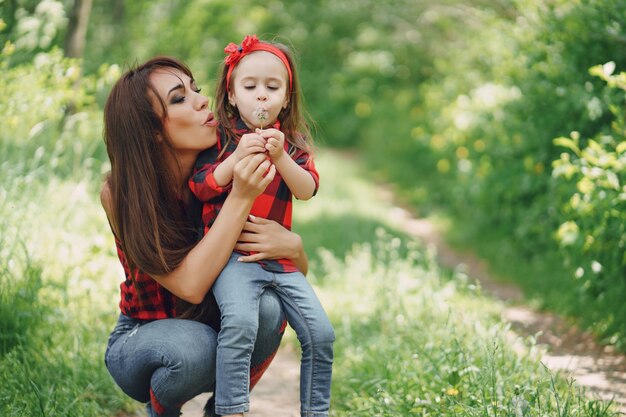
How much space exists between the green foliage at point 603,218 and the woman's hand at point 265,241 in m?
1.83

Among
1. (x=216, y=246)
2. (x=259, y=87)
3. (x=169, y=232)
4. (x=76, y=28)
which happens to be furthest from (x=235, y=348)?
(x=76, y=28)

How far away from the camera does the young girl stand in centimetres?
241

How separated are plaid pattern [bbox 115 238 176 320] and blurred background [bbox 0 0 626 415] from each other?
0.49 meters

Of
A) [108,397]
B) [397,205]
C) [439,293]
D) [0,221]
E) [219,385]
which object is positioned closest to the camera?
[219,385]

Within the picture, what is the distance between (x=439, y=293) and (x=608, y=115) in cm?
166

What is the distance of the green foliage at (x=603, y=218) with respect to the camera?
12.0 feet

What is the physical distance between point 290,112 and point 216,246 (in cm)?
68

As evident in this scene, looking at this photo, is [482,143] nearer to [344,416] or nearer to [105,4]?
[344,416]

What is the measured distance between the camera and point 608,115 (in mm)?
4738

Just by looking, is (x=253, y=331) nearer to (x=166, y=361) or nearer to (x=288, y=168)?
(x=166, y=361)

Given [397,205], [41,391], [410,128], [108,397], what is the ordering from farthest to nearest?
1. [410,128]
2. [397,205]
3. [108,397]
4. [41,391]

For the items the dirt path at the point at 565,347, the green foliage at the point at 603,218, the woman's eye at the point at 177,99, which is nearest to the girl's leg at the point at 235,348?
the woman's eye at the point at 177,99

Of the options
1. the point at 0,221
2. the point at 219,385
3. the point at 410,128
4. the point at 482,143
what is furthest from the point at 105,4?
the point at 219,385

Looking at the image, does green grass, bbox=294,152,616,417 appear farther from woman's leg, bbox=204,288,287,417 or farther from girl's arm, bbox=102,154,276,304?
girl's arm, bbox=102,154,276,304
